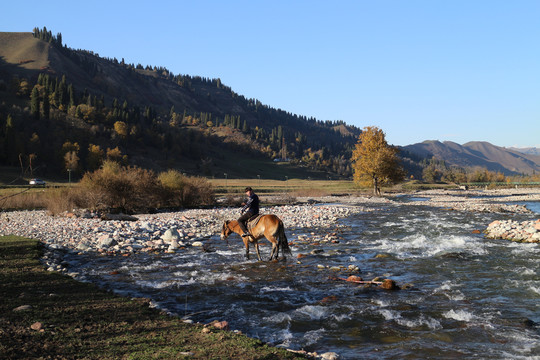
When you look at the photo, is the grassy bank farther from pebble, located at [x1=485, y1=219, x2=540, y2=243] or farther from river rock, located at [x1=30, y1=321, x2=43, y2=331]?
pebble, located at [x1=485, y1=219, x2=540, y2=243]

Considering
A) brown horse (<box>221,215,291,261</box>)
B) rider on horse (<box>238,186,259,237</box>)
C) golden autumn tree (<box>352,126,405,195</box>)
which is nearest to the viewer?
brown horse (<box>221,215,291,261</box>)

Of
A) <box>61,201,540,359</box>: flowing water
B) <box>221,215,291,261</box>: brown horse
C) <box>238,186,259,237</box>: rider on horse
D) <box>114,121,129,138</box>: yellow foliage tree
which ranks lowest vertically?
<box>61,201,540,359</box>: flowing water

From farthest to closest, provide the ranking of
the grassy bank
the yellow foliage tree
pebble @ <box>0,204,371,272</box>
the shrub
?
the yellow foliage tree < the shrub < pebble @ <box>0,204,371,272</box> < the grassy bank

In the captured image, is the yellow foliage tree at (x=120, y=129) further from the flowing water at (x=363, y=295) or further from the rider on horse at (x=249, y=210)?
the rider on horse at (x=249, y=210)

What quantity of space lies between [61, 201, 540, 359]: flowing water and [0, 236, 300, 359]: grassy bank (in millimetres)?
1199

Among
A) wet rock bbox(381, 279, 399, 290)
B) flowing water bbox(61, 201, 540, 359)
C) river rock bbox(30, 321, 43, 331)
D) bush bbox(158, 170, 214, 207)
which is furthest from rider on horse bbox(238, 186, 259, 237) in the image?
bush bbox(158, 170, 214, 207)

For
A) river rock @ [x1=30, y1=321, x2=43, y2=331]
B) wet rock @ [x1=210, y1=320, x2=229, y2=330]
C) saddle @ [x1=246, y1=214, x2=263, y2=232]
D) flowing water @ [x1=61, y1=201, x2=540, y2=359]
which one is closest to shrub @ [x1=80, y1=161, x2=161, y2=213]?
flowing water @ [x1=61, y1=201, x2=540, y2=359]

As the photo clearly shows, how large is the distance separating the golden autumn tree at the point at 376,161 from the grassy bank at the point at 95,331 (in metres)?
60.6

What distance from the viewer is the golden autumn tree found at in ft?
218

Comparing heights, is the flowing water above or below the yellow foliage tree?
below

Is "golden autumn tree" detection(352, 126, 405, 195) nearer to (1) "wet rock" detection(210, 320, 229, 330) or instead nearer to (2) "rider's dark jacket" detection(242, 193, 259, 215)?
(2) "rider's dark jacket" detection(242, 193, 259, 215)

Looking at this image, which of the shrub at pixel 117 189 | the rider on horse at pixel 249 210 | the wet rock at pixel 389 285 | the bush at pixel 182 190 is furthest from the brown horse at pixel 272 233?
the bush at pixel 182 190

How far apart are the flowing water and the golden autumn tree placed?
47380 millimetres

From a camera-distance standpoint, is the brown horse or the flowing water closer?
the flowing water
